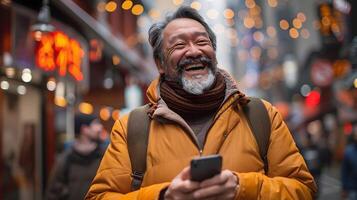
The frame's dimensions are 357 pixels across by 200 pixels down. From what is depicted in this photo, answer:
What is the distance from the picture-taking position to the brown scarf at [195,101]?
277cm

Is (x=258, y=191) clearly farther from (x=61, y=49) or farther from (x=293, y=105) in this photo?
(x=293, y=105)

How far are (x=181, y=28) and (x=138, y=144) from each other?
73 centimetres

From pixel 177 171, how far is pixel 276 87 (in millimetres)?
→ 48138

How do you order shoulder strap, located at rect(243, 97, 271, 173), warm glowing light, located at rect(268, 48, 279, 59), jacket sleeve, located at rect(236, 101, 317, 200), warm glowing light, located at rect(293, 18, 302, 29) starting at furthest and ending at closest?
warm glowing light, located at rect(268, 48, 279, 59) < warm glowing light, located at rect(293, 18, 302, 29) < shoulder strap, located at rect(243, 97, 271, 173) < jacket sleeve, located at rect(236, 101, 317, 200)

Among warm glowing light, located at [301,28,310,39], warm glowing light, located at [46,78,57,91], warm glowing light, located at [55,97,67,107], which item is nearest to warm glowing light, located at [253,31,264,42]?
warm glowing light, located at [301,28,310,39]

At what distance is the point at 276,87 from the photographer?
1956 inches

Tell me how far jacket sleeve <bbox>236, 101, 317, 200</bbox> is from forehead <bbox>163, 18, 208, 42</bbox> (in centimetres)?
59

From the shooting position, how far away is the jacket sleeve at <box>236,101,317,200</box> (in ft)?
8.05

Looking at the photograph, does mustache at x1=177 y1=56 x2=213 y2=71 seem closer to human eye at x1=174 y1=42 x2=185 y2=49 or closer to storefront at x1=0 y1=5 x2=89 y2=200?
human eye at x1=174 y1=42 x2=185 y2=49

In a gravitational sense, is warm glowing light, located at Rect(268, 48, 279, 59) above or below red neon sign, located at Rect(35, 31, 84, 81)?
above

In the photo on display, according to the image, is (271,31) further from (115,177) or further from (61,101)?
(115,177)

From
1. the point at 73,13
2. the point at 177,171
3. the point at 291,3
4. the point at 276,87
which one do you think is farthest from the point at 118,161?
the point at 276,87

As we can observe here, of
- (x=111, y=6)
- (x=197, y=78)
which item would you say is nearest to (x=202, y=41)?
(x=197, y=78)

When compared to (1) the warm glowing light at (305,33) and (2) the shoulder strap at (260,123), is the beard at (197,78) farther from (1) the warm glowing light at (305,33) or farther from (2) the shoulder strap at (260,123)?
(1) the warm glowing light at (305,33)
